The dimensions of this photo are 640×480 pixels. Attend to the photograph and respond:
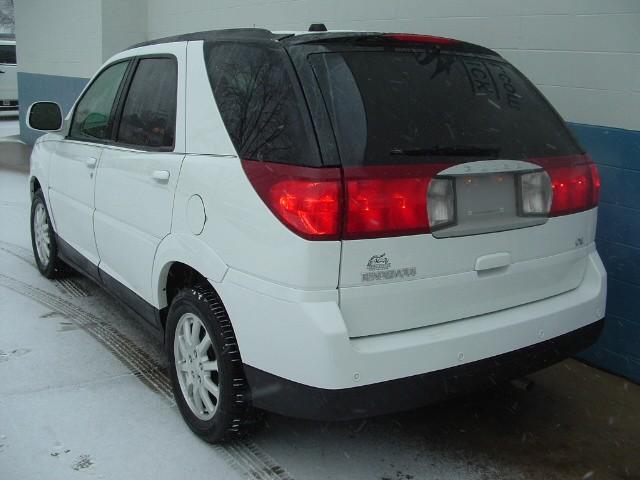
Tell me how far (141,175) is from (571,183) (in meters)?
2.06

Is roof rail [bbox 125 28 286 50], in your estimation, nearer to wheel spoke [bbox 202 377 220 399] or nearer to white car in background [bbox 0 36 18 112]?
wheel spoke [bbox 202 377 220 399]

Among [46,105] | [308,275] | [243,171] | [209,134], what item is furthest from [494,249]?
[46,105]

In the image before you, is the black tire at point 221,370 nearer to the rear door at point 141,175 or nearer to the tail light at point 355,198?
the rear door at point 141,175

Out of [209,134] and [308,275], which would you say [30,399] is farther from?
[308,275]

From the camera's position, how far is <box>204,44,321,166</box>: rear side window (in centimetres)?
252

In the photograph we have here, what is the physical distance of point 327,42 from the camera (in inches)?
109

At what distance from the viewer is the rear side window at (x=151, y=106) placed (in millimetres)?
3344

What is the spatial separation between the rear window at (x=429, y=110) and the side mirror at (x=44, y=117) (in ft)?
9.59

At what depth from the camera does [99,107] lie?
4301mm

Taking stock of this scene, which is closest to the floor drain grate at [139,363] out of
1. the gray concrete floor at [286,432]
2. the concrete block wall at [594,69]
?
the gray concrete floor at [286,432]

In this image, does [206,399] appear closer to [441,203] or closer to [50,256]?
[441,203]

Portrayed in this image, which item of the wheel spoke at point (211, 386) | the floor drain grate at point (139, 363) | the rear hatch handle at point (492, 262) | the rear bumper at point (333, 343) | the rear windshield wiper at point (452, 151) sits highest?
the rear windshield wiper at point (452, 151)

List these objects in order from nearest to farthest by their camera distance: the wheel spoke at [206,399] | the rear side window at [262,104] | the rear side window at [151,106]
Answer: the rear side window at [262,104], the wheel spoke at [206,399], the rear side window at [151,106]

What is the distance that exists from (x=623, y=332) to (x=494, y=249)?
1.77m
